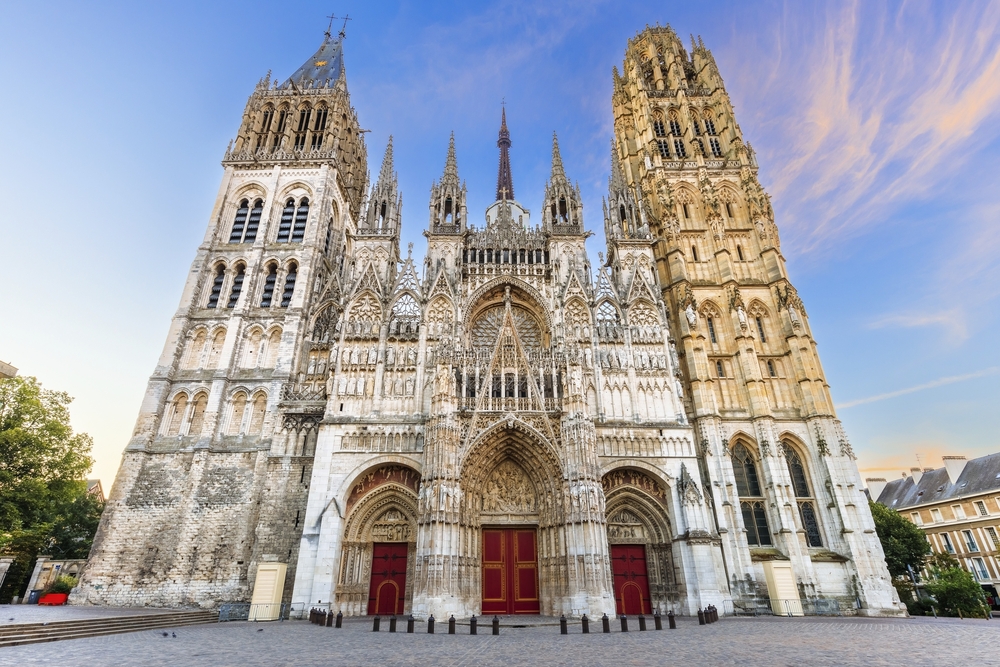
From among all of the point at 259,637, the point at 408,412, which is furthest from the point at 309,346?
the point at 259,637

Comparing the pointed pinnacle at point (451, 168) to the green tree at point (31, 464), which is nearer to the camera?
the green tree at point (31, 464)

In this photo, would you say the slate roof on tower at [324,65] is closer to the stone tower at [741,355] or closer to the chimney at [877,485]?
the stone tower at [741,355]

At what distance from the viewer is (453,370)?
22.2 meters

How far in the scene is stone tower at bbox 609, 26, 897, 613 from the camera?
877 inches

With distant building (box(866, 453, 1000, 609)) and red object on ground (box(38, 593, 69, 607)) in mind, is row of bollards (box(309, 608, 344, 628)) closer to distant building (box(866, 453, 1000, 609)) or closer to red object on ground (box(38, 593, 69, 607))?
red object on ground (box(38, 593, 69, 607))

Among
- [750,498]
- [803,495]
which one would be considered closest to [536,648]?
[750,498]

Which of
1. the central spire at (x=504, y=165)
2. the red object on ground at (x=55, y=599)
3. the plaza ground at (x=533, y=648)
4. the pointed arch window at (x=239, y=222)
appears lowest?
the plaza ground at (x=533, y=648)

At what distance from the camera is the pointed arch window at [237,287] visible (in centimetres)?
2913

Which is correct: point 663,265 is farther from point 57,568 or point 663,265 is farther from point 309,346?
point 57,568

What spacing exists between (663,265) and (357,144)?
28.0m

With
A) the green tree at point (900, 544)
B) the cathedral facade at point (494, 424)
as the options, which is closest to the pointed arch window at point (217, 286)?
the cathedral facade at point (494, 424)

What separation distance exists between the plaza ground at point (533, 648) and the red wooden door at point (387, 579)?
6248mm

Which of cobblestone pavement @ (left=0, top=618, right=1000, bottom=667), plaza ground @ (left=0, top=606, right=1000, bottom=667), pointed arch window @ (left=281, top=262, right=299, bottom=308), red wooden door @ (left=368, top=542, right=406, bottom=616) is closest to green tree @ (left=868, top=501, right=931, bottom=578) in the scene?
plaza ground @ (left=0, top=606, right=1000, bottom=667)

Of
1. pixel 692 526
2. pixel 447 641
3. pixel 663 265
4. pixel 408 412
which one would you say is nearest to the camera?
pixel 447 641
